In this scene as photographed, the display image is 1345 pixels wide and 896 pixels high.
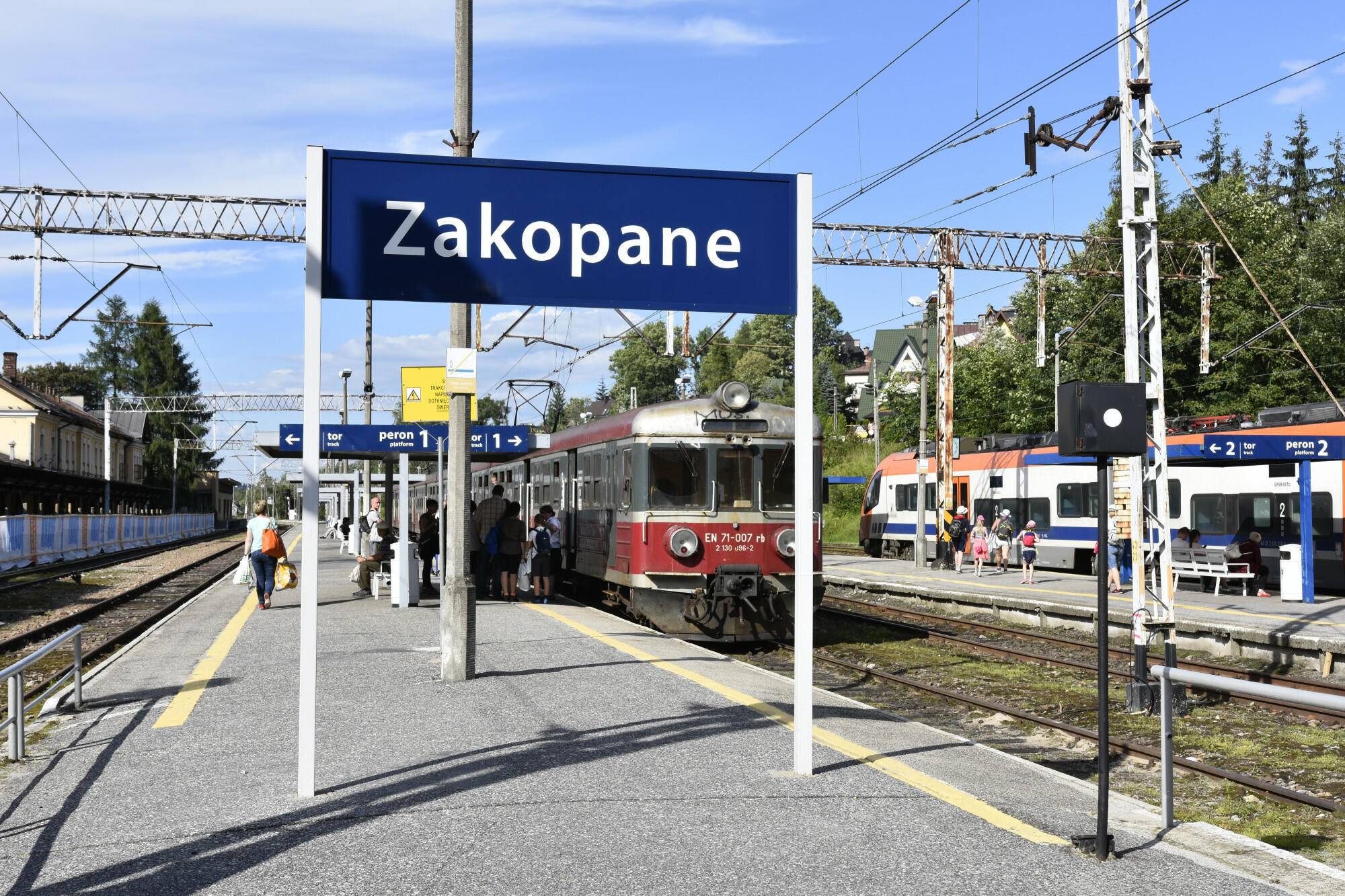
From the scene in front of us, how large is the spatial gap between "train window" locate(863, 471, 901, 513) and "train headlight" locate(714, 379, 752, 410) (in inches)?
1044

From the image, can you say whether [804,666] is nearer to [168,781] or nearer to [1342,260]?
[168,781]

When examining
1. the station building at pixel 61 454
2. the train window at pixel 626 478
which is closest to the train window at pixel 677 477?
the train window at pixel 626 478

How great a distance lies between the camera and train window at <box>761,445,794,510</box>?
16703mm

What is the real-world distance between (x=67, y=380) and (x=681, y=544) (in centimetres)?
10412

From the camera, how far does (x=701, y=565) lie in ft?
54.1

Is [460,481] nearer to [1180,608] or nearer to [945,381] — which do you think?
[1180,608]

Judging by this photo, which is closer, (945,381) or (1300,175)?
(945,381)

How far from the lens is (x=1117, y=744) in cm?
1116

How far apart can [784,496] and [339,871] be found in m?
11.5

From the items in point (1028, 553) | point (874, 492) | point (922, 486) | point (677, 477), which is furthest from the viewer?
point (874, 492)

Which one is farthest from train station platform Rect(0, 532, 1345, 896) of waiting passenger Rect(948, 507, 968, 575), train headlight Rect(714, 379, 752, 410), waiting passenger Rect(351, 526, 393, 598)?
waiting passenger Rect(948, 507, 968, 575)

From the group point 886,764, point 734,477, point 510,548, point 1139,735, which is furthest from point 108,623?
point 886,764

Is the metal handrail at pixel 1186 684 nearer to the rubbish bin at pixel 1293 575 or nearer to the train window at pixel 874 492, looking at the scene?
the rubbish bin at pixel 1293 575

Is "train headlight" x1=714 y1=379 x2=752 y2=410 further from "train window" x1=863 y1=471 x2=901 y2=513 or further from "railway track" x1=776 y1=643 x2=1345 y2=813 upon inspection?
"train window" x1=863 y1=471 x2=901 y2=513
